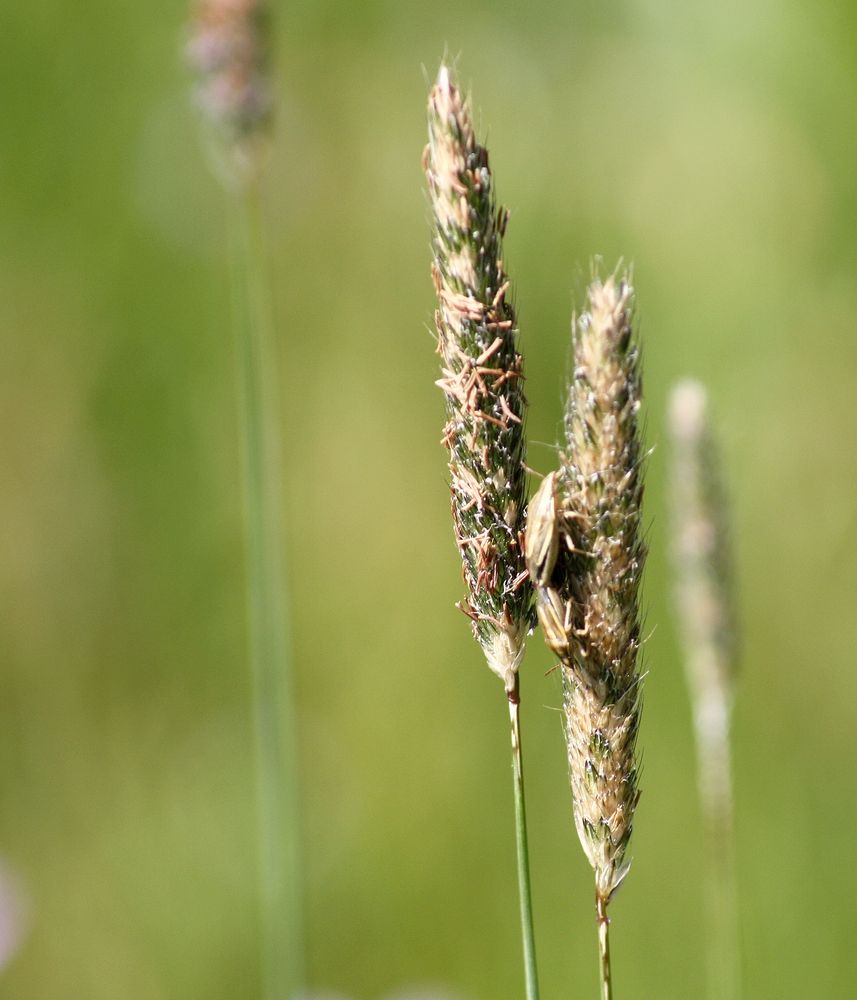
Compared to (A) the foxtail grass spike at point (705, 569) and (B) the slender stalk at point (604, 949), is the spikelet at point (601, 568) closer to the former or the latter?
(B) the slender stalk at point (604, 949)

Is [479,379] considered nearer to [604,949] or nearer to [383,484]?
[604,949]

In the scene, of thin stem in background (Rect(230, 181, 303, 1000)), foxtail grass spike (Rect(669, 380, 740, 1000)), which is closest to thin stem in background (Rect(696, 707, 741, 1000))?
foxtail grass spike (Rect(669, 380, 740, 1000))

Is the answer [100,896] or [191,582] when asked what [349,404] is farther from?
[100,896]

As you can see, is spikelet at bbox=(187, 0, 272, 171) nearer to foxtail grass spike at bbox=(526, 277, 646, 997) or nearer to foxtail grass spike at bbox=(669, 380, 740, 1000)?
foxtail grass spike at bbox=(669, 380, 740, 1000)

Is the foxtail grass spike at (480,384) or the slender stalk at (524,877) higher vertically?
the foxtail grass spike at (480,384)

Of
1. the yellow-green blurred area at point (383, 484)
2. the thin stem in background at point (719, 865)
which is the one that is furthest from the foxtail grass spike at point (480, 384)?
the yellow-green blurred area at point (383, 484)

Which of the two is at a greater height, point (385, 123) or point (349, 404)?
point (385, 123)

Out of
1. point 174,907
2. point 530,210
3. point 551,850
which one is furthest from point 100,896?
point 530,210
